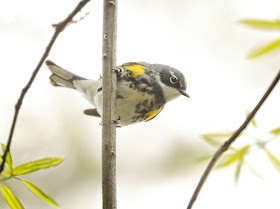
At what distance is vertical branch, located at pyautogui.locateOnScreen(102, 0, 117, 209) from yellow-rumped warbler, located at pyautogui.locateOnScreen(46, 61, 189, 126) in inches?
45.8

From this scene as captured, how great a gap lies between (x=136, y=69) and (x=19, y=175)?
5.90 ft

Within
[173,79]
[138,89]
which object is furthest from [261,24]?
[173,79]

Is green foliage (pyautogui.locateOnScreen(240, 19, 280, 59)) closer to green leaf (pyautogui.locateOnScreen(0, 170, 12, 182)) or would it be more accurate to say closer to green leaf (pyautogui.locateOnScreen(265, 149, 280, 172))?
green leaf (pyautogui.locateOnScreen(265, 149, 280, 172))

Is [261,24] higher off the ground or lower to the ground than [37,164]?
higher

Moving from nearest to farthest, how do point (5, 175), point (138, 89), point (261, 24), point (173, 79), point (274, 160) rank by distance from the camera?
point (5, 175) < point (261, 24) < point (274, 160) < point (138, 89) < point (173, 79)

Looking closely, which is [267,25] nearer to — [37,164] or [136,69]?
[37,164]

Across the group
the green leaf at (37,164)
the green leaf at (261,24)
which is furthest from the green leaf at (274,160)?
the green leaf at (37,164)

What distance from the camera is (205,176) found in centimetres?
131

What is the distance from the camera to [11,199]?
4.94ft

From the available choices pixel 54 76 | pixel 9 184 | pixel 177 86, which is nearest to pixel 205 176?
pixel 9 184

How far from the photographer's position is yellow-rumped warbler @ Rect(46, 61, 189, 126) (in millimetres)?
3133

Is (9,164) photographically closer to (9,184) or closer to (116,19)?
(9,184)

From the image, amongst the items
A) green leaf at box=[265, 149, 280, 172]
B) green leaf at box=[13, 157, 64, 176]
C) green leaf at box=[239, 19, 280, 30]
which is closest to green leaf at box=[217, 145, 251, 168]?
green leaf at box=[265, 149, 280, 172]

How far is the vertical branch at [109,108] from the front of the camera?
167 cm
